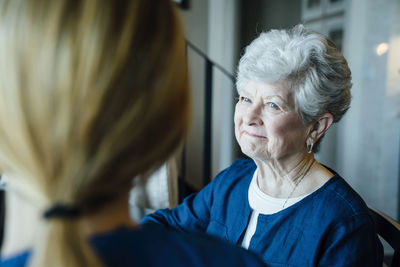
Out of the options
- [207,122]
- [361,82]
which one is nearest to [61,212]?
[207,122]

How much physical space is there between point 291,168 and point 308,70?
0.32 m

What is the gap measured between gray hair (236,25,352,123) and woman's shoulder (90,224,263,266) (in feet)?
2.17


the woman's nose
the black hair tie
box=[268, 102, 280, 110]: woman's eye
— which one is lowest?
the woman's nose

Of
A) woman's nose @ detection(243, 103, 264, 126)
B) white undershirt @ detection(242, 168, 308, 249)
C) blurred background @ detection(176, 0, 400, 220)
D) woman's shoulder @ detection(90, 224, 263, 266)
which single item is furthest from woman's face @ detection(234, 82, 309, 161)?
blurred background @ detection(176, 0, 400, 220)

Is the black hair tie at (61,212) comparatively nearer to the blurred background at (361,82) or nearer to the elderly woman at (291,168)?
the elderly woman at (291,168)

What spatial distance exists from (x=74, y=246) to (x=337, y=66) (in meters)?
0.94

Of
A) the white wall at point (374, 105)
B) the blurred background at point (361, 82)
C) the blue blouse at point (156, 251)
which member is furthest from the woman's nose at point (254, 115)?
the white wall at point (374, 105)

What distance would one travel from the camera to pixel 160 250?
1.62 ft

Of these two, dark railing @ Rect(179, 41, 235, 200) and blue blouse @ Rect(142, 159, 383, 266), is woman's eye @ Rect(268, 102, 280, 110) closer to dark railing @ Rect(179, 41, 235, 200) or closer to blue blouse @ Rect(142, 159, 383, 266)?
blue blouse @ Rect(142, 159, 383, 266)

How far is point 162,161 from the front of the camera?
0.52 meters

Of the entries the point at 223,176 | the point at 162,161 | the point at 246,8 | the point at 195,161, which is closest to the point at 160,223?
the point at 223,176

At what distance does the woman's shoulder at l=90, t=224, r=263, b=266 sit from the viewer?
0.47 m

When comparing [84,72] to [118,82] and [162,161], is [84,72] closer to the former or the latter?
[118,82]

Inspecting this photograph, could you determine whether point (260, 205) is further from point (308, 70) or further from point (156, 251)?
point (156, 251)
